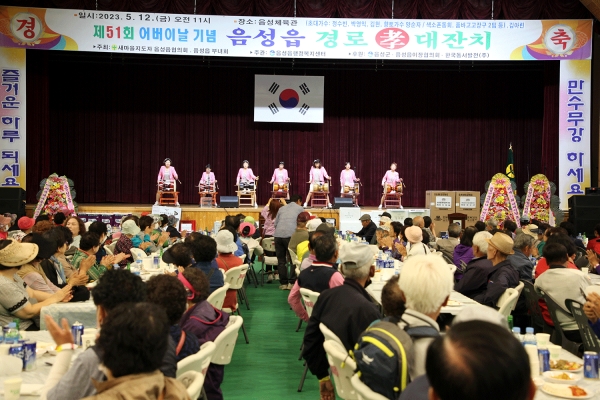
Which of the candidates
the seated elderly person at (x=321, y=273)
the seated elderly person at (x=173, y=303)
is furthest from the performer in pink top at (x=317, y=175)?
the seated elderly person at (x=173, y=303)

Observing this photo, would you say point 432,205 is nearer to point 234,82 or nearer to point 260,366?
point 234,82

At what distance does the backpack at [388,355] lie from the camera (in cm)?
220

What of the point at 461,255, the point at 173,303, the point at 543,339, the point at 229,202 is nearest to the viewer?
the point at 173,303

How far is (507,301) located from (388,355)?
2414mm

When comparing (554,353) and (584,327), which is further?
(584,327)

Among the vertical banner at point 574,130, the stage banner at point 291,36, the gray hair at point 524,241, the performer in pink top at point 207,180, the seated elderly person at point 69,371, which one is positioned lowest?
the seated elderly person at point 69,371

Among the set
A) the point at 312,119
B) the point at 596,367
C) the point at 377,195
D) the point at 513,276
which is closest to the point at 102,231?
the point at 513,276

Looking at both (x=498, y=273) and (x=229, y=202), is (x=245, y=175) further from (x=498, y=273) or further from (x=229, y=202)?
(x=498, y=273)

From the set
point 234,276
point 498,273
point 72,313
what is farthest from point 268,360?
point 72,313

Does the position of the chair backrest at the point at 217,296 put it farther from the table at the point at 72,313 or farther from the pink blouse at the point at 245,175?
the pink blouse at the point at 245,175

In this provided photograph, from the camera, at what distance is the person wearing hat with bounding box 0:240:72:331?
3.90 meters

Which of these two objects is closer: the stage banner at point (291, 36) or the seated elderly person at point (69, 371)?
the seated elderly person at point (69, 371)

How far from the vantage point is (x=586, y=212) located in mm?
12805

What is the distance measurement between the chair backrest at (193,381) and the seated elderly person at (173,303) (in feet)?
0.70
